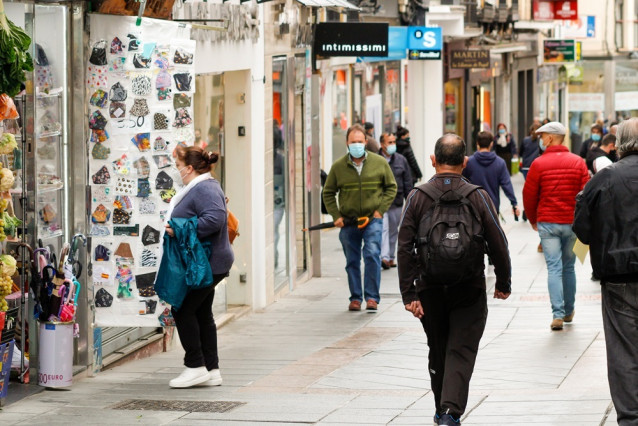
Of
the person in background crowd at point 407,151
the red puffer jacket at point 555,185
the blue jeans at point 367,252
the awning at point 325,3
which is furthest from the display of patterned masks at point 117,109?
the person in background crowd at point 407,151

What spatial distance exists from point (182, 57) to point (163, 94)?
333 mm

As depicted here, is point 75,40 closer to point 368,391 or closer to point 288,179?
point 368,391

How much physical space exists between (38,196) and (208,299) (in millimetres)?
1412

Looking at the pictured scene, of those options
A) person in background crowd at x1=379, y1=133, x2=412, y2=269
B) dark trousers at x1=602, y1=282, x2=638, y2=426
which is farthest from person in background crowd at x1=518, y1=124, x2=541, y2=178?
dark trousers at x1=602, y1=282, x2=638, y2=426

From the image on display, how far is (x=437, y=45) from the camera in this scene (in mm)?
25750

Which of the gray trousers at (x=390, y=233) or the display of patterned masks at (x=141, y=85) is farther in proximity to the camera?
the gray trousers at (x=390, y=233)

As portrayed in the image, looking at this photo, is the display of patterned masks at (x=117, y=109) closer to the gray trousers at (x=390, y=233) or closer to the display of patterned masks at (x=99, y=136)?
the display of patterned masks at (x=99, y=136)

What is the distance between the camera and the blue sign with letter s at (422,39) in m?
25.6

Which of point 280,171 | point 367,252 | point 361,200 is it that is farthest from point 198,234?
point 280,171

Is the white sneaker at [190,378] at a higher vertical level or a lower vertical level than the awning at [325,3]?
lower

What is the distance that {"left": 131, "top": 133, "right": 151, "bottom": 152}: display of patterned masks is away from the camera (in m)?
10.1

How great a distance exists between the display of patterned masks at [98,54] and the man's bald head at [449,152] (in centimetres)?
317

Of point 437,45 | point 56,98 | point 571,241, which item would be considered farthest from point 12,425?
point 437,45

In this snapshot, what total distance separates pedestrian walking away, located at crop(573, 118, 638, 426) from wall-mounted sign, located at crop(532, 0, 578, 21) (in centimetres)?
3901
